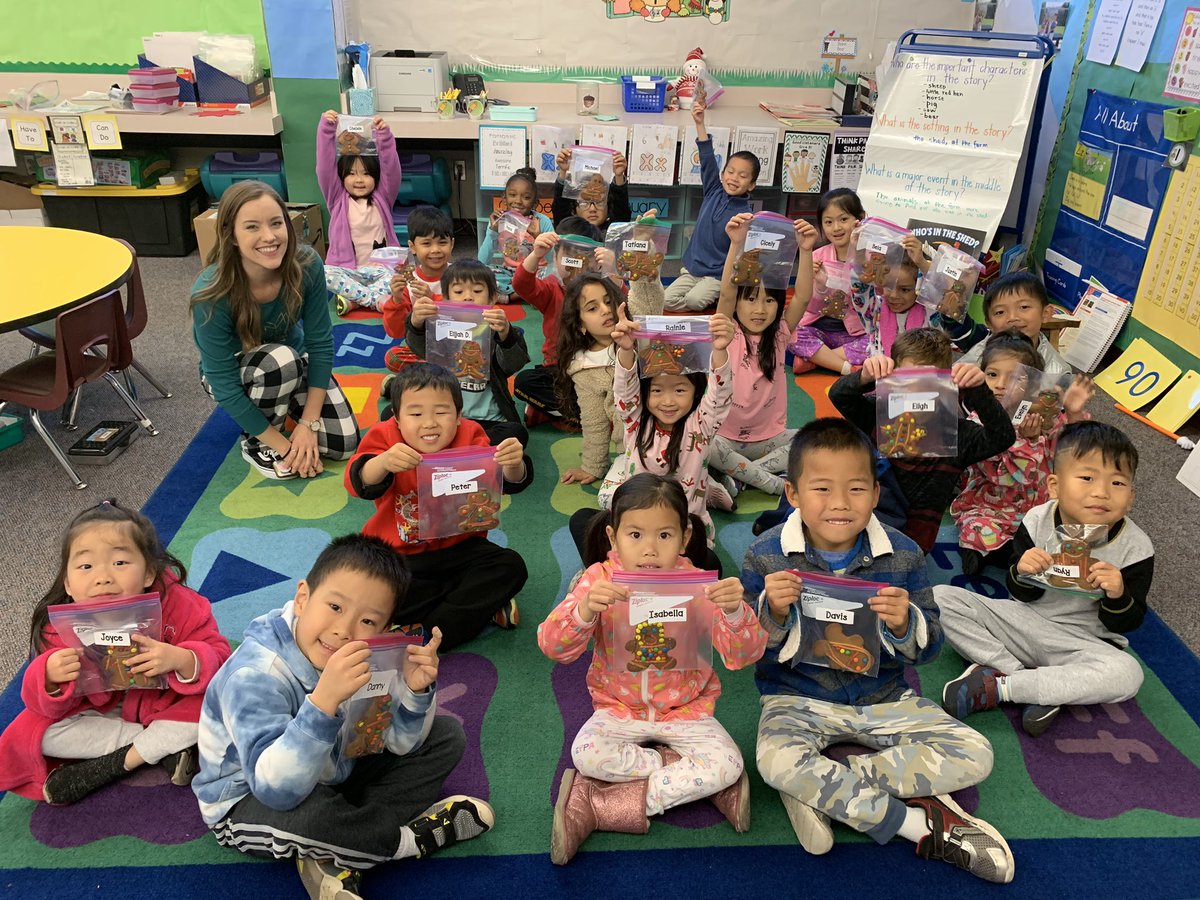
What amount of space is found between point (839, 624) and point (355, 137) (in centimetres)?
416

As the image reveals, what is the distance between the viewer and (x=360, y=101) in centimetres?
556

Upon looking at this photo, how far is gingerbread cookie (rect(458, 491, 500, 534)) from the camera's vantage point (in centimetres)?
249

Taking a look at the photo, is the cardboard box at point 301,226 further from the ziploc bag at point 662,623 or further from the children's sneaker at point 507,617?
the ziploc bag at point 662,623

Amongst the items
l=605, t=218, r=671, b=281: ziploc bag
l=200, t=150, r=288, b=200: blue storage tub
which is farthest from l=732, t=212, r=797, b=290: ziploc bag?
l=200, t=150, r=288, b=200: blue storage tub

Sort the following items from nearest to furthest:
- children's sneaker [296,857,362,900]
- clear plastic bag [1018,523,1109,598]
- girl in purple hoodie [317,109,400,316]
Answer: children's sneaker [296,857,362,900] → clear plastic bag [1018,523,1109,598] → girl in purple hoodie [317,109,400,316]

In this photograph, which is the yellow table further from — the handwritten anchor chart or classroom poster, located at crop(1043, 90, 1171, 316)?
classroom poster, located at crop(1043, 90, 1171, 316)

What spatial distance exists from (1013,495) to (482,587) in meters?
1.77

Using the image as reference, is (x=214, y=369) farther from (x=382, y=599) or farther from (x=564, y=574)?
(x=382, y=599)

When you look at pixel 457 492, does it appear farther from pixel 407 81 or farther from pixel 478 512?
pixel 407 81

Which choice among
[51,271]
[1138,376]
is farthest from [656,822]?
[1138,376]

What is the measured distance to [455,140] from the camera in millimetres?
6082

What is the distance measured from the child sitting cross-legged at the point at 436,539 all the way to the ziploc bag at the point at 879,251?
203 cm

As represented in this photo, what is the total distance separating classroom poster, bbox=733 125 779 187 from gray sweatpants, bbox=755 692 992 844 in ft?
13.2

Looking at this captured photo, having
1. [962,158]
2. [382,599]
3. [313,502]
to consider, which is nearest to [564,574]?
[313,502]
